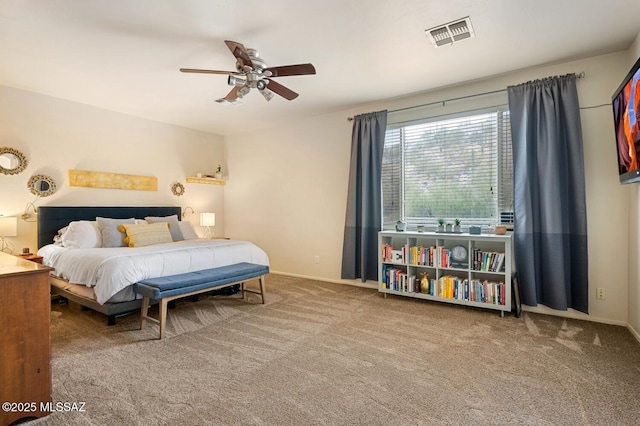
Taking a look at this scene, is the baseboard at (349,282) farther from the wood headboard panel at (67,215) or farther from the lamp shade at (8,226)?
the lamp shade at (8,226)

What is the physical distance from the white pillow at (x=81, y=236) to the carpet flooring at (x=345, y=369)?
0.88 m

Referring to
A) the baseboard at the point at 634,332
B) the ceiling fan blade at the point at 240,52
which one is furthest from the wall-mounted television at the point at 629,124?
the ceiling fan blade at the point at 240,52

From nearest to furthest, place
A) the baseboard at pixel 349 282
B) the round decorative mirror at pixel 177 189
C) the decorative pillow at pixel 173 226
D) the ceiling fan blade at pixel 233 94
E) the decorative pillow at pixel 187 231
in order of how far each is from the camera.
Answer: the ceiling fan blade at pixel 233 94 → the baseboard at pixel 349 282 → the decorative pillow at pixel 173 226 → the decorative pillow at pixel 187 231 → the round decorative mirror at pixel 177 189

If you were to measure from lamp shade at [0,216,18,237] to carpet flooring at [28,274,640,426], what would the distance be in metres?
1.15

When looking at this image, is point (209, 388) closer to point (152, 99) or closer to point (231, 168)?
point (152, 99)

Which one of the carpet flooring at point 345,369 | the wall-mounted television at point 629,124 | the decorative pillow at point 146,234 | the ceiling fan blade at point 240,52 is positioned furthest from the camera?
the decorative pillow at point 146,234

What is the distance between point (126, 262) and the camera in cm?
307

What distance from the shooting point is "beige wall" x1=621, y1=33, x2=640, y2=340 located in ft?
9.21

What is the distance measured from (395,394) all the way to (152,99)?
453 centimetres

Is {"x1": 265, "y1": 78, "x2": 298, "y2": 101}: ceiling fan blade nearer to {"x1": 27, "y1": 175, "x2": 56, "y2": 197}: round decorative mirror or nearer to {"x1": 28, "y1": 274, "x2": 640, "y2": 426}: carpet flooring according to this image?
{"x1": 28, "y1": 274, "x2": 640, "y2": 426}: carpet flooring

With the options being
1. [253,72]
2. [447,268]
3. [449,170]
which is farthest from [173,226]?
[449,170]

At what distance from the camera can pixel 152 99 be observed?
437 centimetres

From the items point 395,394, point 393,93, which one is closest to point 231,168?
point 393,93

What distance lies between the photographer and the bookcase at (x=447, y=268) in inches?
135
